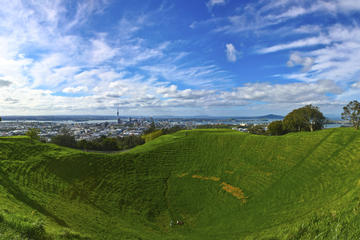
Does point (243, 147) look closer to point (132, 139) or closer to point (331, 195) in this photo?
point (331, 195)

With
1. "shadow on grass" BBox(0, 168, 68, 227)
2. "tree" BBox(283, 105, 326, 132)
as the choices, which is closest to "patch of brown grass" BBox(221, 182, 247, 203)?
"shadow on grass" BBox(0, 168, 68, 227)

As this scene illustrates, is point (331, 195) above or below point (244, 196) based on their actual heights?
above

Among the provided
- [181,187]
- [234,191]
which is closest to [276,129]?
[234,191]

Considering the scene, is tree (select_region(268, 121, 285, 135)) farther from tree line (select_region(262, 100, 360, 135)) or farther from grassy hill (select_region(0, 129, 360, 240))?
grassy hill (select_region(0, 129, 360, 240))

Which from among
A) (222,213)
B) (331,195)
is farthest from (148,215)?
(331,195)

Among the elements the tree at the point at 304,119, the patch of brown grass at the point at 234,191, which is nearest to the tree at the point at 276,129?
the tree at the point at 304,119

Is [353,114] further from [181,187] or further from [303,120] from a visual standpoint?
[181,187]

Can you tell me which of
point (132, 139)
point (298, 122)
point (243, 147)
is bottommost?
point (132, 139)
